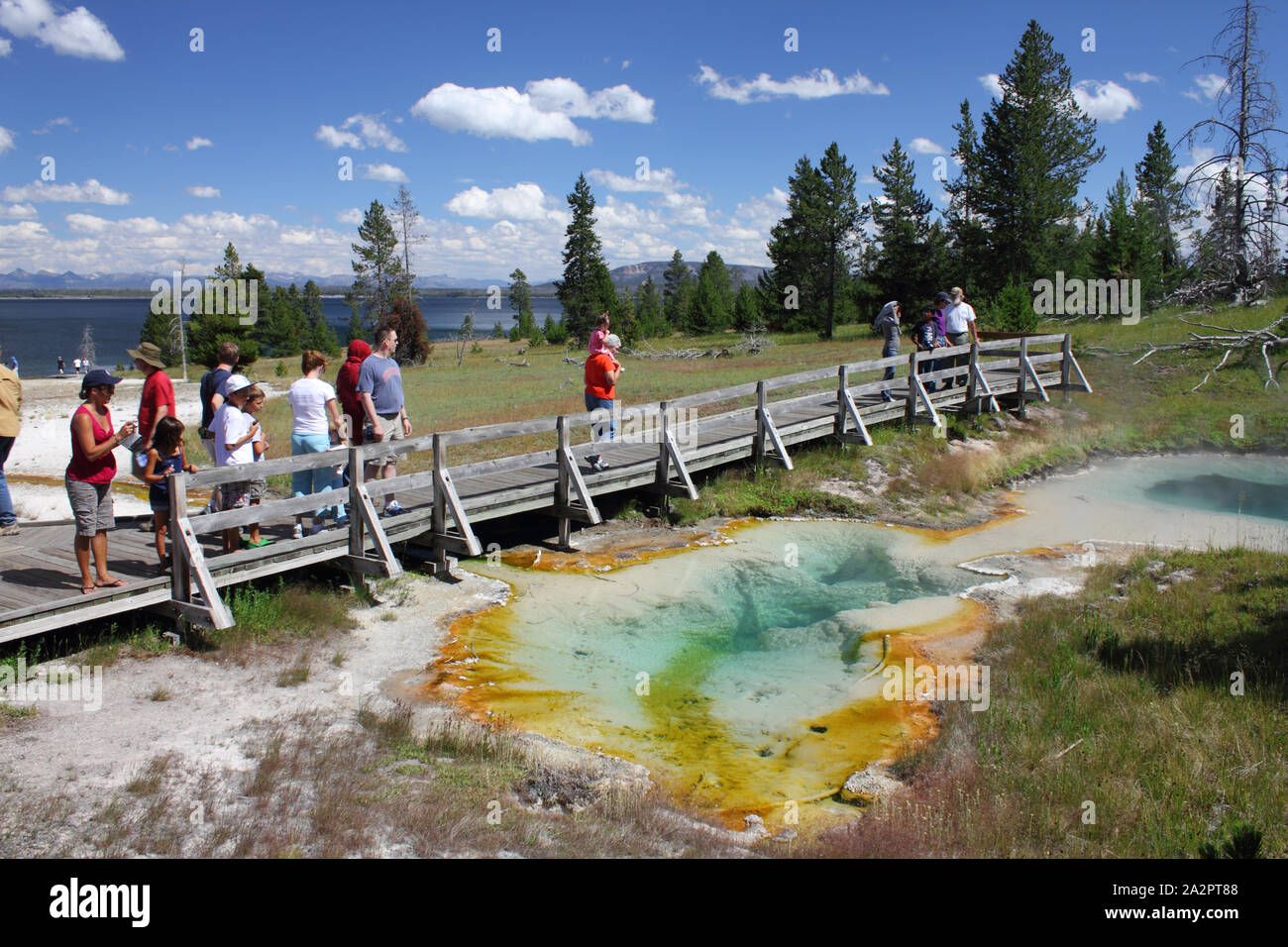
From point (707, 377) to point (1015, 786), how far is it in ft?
84.0

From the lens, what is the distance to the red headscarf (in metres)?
10.5

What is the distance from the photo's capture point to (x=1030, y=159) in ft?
137

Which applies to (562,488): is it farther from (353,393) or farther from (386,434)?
(353,393)

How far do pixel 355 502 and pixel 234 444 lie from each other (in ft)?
4.49

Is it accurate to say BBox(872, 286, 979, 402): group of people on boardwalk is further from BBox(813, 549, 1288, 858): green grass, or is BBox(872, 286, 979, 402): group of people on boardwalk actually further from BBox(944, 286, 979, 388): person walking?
BBox(813, 549, 1288, 858): green grass

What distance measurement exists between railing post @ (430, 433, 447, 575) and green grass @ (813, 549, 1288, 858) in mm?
6024

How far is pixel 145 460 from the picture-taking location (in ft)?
27.2

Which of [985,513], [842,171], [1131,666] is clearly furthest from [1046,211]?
[1131,666]

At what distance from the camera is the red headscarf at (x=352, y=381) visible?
412 inches

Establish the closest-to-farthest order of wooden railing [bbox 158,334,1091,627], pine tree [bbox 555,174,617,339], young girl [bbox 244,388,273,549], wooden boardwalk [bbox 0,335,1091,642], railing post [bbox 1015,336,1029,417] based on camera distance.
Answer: wooden boardwalk [bbox 0,335,1091,642]
wooden railing [bbox 158,334,1091,627]
young girl [bbox 244,388,273,549]
railing post [bbox 1015,336,1029,417]
pine tree [bbox 555,174,617,339]

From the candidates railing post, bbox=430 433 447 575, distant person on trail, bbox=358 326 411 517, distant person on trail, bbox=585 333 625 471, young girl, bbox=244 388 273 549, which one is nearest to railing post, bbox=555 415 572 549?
distant person on trail, bbox=585 333 625 471

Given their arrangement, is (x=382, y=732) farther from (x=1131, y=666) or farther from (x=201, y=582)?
(x=1131, y=666)

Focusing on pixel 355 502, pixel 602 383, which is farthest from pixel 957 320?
pixel 355 502

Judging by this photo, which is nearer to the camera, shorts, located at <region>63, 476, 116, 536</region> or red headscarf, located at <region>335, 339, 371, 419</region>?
shorts, located at <region>63, 476, 116, 536</region>
